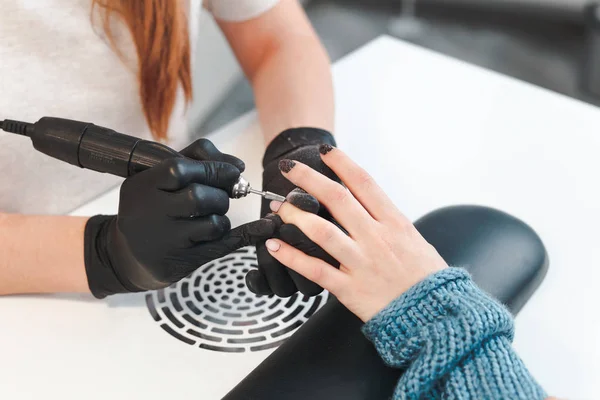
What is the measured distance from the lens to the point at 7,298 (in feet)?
2.21

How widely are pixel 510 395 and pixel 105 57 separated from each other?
608mm

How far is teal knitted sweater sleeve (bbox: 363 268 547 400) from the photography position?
50 centimetres

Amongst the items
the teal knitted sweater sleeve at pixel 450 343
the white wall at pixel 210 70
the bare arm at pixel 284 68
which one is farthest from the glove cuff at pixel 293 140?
the white wall at pixel 210 70

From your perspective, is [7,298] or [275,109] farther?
[275,109]

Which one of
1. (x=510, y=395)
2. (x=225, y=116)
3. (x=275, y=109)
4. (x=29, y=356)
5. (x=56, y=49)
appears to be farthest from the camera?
(x=225, y=116)

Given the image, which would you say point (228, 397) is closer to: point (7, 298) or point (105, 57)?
point (7, 298)

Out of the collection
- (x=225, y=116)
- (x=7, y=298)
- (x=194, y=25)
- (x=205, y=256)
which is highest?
(x=194, y=25)

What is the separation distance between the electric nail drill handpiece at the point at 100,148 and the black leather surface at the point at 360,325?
15 centimetres

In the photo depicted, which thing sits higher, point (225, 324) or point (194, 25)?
point (194, 25)

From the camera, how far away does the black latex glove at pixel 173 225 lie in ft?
1.86

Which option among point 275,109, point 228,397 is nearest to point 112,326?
point 228,397

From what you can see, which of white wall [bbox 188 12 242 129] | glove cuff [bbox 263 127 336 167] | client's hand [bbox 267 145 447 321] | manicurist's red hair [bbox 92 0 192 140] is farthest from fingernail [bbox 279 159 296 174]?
white wall [bbox 188 12 242 129]

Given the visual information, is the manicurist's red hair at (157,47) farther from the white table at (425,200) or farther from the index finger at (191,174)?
the index finger at (191,174)

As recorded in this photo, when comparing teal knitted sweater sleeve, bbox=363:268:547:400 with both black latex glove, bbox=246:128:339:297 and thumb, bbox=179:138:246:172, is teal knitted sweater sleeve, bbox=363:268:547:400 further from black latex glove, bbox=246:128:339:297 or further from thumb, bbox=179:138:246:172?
thumb, bbox=179:138:246:172
